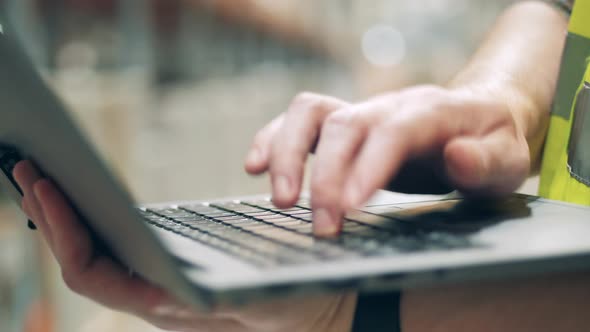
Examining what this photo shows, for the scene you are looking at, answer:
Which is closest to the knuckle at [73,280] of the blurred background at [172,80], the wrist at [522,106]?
the blurred background at [172,80]

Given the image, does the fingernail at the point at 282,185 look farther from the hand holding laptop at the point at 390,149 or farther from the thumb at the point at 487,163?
the thumb at the point at 487,163

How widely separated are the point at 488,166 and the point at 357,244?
151 millimetres

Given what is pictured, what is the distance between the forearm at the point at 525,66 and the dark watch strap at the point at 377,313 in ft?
1.07

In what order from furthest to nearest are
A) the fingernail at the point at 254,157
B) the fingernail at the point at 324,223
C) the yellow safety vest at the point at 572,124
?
the yellow safety vest at the point at 572,124, the fingernail at the point at 254,157, the fingernail at the point at 324,223

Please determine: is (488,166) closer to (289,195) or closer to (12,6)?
(289,195)

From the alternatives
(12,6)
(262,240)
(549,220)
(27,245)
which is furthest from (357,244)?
(12,6)

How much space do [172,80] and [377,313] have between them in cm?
310

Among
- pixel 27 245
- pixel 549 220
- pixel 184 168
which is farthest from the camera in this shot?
pixel 184 168

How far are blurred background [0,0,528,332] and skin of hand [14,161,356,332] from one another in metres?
0.07

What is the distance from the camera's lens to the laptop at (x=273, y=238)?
0.29 metres

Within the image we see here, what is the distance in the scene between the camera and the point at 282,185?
45 centimetres

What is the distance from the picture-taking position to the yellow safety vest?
2.03 feet

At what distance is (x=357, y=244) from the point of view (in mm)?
359

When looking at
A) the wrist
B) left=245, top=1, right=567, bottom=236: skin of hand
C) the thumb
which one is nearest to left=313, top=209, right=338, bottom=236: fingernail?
left=245, top=1, right=567, bottom=236: skin of hand
